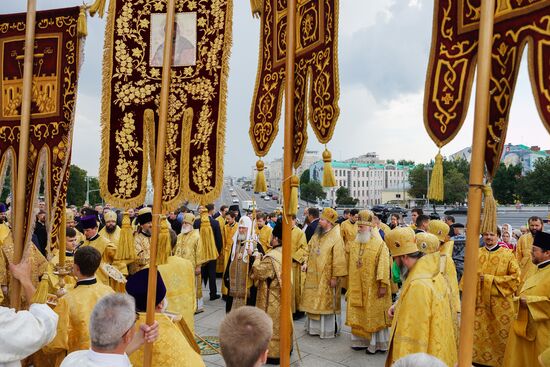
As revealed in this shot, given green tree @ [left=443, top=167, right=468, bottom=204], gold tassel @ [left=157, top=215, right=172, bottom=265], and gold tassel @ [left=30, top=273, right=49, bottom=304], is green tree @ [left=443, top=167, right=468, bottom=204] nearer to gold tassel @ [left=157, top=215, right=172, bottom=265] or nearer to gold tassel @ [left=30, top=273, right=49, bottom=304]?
gold tassel @ [left=157, top=215, right=172, bottom=265]

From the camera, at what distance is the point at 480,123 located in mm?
2355

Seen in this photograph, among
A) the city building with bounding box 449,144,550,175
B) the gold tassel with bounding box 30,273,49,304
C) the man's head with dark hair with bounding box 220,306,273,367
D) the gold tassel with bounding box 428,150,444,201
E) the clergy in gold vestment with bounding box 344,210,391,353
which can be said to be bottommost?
the clergy in gold vestment with bounding box 344,210,391,353

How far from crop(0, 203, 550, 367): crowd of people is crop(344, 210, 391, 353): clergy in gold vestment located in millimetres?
17

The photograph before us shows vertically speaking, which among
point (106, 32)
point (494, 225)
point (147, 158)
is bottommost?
point (494, 225)

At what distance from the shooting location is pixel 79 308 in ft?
11.5

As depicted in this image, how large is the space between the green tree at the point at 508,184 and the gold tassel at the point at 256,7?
6229cm

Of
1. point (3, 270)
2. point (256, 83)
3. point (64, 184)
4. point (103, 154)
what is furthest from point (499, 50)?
point (3, 270)

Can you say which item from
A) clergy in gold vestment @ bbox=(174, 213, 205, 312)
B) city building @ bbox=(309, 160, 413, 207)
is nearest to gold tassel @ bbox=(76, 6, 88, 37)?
clergy in gold vestment @ bbox=(174, 213, 205, 312)

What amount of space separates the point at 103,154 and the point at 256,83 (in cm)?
146

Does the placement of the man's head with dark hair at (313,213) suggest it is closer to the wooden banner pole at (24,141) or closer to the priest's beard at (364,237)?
the priest's beard at (364,237)

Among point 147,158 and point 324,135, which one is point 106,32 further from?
point 324,135

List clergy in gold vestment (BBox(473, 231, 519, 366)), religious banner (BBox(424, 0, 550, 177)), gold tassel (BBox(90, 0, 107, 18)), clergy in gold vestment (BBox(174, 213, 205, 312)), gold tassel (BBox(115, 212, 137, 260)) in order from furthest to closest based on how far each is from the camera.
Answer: clergy in gold vestment (BBox(174, 213, 205, 312)) < clergy in gold vestment (BBox(473, 231, 519, 366)) < gold tassel (BBox(115, 212, 137, 260)) < gold tassel (BBox(90, 0, 107, 18)) < religious banner (BBox(424, 0, 550, 177))

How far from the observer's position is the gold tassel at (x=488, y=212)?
7.74 ft

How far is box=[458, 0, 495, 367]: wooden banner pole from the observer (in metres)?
2.32
